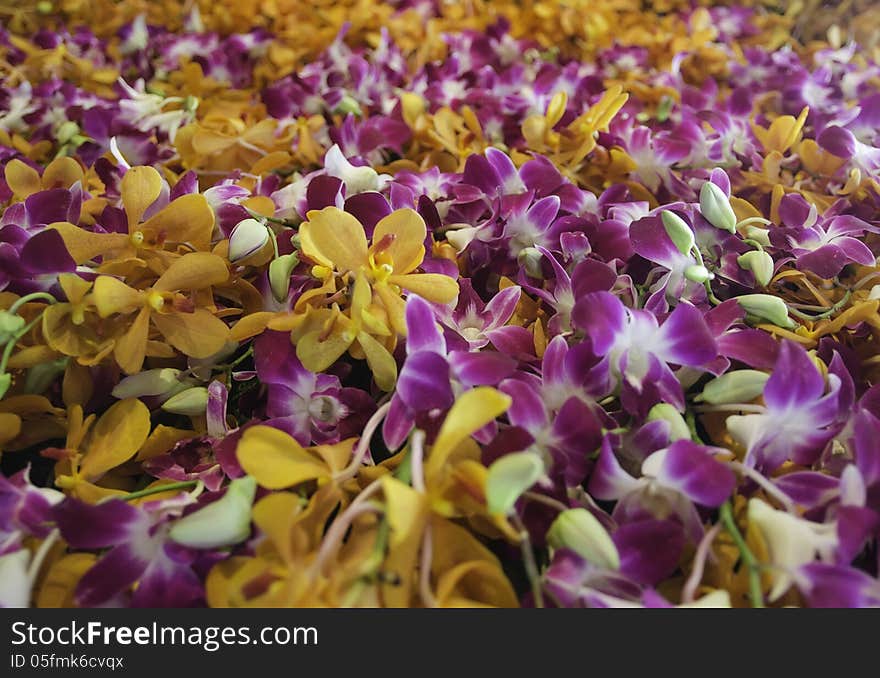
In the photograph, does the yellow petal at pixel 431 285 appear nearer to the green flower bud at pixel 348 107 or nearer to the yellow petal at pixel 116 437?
the yellow petal at pixel 116 437

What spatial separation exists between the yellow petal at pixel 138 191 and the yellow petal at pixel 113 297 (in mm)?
55

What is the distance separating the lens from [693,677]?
0.29 metres

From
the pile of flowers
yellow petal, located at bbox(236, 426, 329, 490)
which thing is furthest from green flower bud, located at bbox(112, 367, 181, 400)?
yellow petal, located at bbox(236, 426, 329, 490)

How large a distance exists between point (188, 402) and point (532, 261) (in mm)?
222

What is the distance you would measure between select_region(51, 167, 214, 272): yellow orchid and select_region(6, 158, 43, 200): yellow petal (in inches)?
4.9

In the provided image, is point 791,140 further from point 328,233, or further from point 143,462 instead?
point 143,462

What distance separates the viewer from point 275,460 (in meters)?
0.32

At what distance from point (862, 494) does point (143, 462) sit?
36cm

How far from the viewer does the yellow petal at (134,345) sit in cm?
37

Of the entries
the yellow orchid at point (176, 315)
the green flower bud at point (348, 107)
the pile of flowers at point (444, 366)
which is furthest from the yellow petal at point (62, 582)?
the green flower bud at point (348, 107)

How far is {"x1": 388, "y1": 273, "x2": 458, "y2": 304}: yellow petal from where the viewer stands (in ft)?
1.25

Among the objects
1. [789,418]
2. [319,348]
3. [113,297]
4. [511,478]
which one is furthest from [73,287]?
[789,418]

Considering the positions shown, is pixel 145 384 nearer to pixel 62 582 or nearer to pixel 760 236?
pixel 62 582

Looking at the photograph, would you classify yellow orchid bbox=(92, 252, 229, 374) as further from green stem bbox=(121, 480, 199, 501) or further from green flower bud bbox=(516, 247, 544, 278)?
green flower bud bbox=(516, 247, 544, 278)
